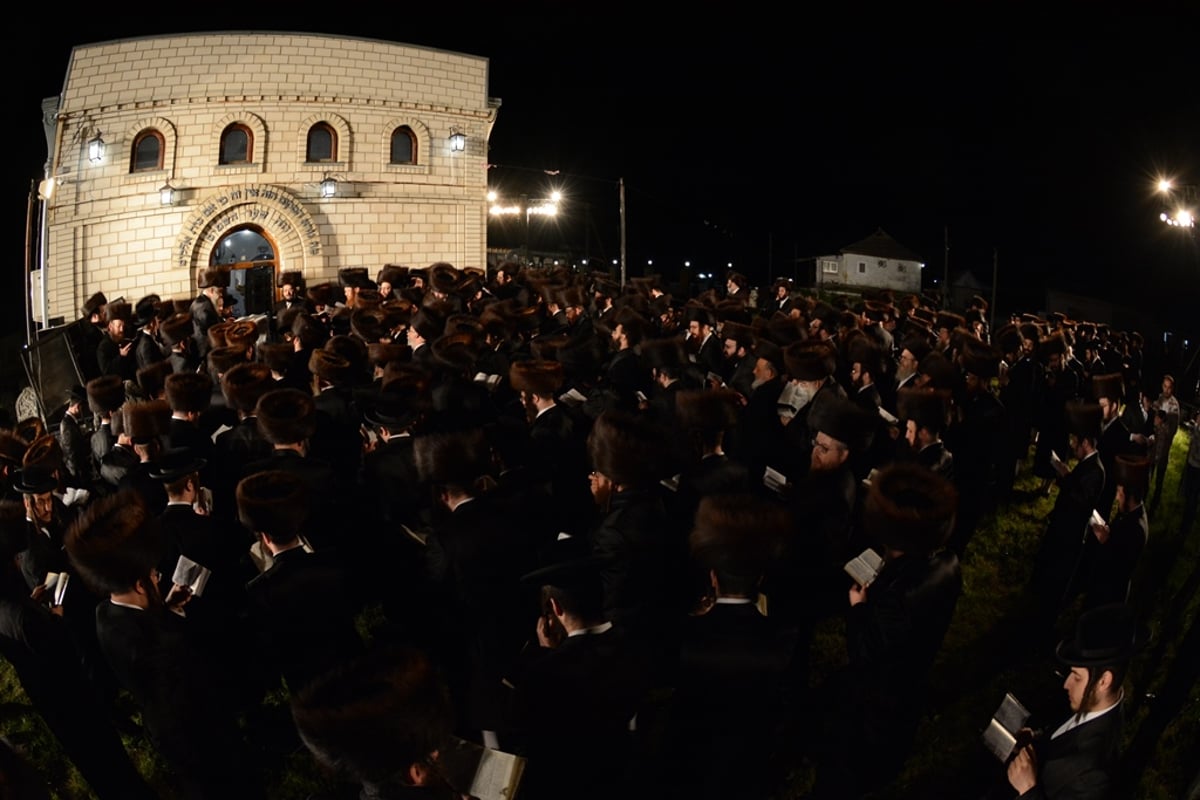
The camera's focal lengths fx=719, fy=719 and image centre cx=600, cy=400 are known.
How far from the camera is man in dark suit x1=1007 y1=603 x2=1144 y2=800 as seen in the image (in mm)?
2867

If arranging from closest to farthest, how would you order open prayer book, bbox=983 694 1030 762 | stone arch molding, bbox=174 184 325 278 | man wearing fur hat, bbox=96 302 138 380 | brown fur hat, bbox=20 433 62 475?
open prayer book, bbox=983 694 1030 762
brown fur hat, bbox=20 433 62 475
man wearing fur hat, bbox=96 302 138 380
stone arch molding, bbox=174 184 325 278

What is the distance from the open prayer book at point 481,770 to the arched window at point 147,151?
24.6 metres

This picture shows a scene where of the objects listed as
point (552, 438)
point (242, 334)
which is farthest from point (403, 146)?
point (552, 438)

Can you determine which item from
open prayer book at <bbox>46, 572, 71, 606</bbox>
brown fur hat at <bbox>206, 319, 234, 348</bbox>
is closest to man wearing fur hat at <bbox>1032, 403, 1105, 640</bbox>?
open prayer book at <bbox>46, 572, 71, 606</bbox>

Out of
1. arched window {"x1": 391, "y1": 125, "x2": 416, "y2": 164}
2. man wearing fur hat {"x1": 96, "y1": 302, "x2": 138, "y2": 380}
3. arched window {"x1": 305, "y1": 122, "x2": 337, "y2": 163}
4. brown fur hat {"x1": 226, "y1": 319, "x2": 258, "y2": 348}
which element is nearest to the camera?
brown fur hat {"x1": 226, "y1": 319, "x2": 258, "y2": 348}

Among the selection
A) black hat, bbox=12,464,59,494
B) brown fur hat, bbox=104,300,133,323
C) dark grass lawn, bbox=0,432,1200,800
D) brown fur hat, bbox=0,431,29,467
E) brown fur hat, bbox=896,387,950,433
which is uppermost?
brown fur hat, bbox=104,300,133,323

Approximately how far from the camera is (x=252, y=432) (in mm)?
5883

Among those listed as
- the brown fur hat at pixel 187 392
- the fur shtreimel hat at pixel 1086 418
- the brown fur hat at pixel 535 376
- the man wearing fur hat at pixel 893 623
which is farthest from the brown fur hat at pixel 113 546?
the fur shtreimel hat at pixel 1086 418

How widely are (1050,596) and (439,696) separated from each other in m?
6.33

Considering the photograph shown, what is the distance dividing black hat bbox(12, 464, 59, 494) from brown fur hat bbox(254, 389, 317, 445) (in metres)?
1.74

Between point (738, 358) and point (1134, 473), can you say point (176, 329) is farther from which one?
point (1134, 473)

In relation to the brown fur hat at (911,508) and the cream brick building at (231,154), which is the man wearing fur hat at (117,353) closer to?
the brown fur hat at (911,508)

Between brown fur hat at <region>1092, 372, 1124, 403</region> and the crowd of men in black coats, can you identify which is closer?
the crowd of men in black coats

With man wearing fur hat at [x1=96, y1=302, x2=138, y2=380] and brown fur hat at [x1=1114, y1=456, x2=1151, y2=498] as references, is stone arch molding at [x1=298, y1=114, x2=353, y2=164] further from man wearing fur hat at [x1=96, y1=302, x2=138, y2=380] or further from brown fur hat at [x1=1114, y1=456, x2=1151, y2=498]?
brown fur hat at [x1=1114, y1=456, x2=1151, y2=498]
